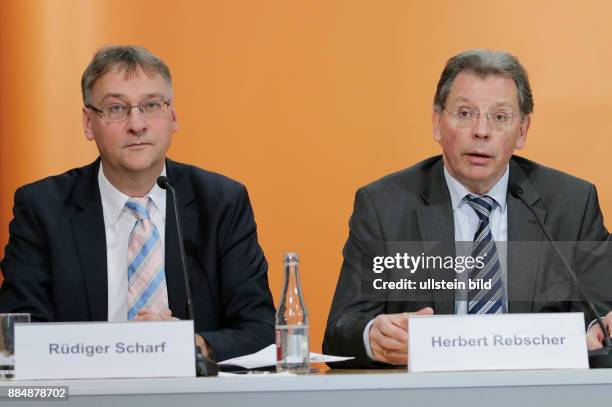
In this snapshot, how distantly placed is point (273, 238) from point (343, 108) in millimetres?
620

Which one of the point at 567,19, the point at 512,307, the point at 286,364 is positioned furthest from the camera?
the point at 567,19

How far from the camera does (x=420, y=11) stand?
412 centimetres

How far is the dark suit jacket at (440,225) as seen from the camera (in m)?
3.04

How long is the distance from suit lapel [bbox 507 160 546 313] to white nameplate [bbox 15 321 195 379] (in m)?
1.29

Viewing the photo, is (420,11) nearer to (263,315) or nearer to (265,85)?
(265,85)

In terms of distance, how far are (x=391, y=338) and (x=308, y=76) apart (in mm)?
1728

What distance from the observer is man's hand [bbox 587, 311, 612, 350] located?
2590mm

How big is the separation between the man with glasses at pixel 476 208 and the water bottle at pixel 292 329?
61 cm

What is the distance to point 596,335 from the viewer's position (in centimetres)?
262

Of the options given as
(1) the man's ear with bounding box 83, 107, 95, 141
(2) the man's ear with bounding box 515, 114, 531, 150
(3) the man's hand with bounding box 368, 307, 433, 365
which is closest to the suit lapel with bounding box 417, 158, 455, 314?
(2) the man's ear with bounding box 515, 114, 531, 150

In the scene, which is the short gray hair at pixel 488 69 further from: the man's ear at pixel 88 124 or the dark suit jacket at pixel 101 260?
the man's ear at pixel 88 124

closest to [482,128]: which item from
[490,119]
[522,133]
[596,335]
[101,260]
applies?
[490,119]

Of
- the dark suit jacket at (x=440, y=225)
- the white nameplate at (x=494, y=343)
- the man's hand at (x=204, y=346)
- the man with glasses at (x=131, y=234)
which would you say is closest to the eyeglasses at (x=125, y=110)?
the man with glasses at (x=131, y=234)

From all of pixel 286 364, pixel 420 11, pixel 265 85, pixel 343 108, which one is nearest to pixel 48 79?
pixel 265 85
